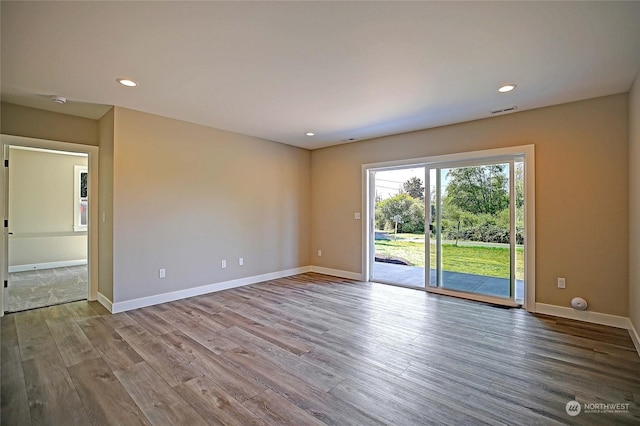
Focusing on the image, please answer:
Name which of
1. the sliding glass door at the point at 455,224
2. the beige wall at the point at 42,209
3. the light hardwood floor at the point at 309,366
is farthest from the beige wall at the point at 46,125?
the sliding glass door at the point at 455,224

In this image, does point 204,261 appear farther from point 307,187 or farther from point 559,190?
point 559,190

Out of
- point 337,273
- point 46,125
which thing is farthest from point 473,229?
point 46,125

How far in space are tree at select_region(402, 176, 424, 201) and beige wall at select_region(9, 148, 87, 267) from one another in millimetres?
7119

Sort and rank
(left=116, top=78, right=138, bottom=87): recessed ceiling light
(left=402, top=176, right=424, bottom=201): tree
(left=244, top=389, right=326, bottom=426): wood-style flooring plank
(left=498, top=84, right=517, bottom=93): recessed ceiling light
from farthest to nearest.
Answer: (left=402, top=176, right=424, bottom=201): tree
(left=498, top=84, right=517, bottom=93): recessed ceiling light
(left=116, top=78, right=138, bottom=87): recessed ceiling light
(left=244, top=389, right=326, bottom=426): wood-style flooring plank

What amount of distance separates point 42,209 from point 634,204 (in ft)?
32.0

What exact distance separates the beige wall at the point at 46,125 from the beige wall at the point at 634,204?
644 centimetres

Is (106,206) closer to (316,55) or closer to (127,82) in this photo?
(127,82)

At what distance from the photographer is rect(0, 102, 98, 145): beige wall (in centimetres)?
371

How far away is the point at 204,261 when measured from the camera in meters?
4.74

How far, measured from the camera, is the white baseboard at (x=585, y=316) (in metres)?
3.36

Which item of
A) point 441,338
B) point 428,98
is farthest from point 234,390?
point 428,98

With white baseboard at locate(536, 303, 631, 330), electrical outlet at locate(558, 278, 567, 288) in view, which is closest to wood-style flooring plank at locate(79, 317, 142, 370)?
white baseboard at locate(536, 303, 631, 330)

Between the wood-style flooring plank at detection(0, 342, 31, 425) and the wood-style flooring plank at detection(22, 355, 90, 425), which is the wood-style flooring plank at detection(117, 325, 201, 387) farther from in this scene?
the wood-style flooring plank at detection(0, 342, 31, 425)

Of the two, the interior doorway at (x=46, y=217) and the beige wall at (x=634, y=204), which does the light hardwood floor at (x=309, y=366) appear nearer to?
the beige wall at (x=634, y=204)
